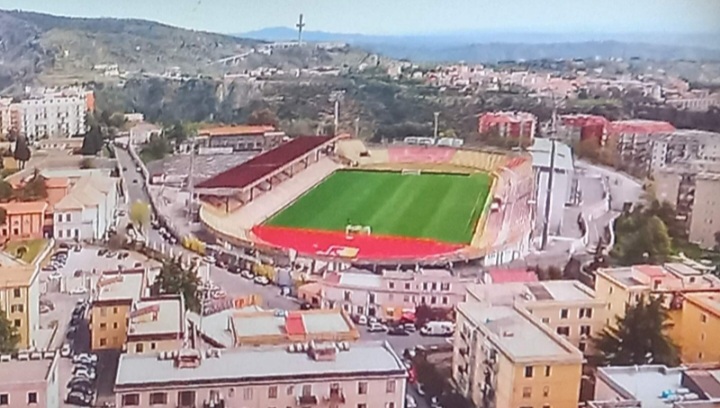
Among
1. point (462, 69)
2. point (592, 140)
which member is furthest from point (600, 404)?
point (462, 69)

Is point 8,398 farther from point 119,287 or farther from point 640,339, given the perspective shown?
point 640,339

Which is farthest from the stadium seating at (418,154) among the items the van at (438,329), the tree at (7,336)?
the tree at (7,336)

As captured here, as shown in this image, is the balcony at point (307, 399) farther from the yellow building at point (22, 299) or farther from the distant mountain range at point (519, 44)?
the distant mountain range at point (519, 44)

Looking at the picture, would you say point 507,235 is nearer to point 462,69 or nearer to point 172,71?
point 462,69

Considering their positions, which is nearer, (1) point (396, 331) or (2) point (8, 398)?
(2) point (8, 398)

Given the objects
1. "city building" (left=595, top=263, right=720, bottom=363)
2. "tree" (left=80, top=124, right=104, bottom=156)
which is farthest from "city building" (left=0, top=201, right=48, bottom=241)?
"city building" (left=595, top=263, right=720, bottom=363)

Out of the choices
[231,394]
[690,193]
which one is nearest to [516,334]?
[690,193]
